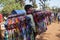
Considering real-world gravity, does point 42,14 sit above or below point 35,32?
above

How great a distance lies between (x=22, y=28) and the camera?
13.0 feet

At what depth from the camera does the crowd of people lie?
3.83 metres

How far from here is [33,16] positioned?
382 cm

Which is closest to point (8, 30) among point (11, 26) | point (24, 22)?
point (11, 26)

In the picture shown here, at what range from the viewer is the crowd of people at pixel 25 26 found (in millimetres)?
3828

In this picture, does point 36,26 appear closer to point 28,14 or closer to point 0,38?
point 28,14

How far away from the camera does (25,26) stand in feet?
12.8

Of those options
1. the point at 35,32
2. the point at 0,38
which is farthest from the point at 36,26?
the point at 0,38

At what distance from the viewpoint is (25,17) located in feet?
12.6

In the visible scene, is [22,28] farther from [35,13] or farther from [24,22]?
[35,13]

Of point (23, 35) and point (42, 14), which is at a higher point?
point (42, 14)

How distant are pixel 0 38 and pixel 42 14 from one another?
2.99 feet

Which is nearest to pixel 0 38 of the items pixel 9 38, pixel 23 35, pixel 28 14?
pixel 9 38

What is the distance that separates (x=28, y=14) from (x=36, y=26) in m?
0.27
